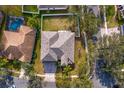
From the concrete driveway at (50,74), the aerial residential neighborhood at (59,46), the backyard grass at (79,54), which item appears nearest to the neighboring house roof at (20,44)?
the aerial residential neighborhood at (59,46)

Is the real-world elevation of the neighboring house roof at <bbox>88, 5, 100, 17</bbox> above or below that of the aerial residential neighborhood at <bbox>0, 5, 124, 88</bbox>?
above

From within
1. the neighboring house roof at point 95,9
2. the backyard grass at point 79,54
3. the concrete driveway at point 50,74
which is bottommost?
the concrete driveway at point 50,74

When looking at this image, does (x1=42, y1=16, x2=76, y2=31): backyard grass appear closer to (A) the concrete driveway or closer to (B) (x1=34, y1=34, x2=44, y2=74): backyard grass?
(B) (x1=34, y1=34, x2=44, y2=74): backyard grass

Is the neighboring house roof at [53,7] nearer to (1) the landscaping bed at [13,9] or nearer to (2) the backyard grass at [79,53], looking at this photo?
(1) the landscaping bed at [13,9]

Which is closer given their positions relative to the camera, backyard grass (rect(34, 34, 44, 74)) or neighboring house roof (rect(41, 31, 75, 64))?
neighboring house roof (rect(41, 31, 75, 64))

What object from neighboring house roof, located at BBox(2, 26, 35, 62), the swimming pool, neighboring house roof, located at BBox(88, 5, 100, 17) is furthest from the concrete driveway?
neighboring house roof, located at BBox(88, 5, 100, 17)

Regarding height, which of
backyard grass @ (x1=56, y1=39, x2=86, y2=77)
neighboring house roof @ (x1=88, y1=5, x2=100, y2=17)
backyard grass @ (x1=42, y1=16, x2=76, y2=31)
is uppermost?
neighboring house roof @ (x1=88, y1=5, x2=100, y2=17)

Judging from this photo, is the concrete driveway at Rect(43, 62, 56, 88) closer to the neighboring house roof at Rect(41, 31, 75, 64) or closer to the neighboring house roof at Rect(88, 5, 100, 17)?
the neighboring house roof at Rect(41, 31, 75, 64)
